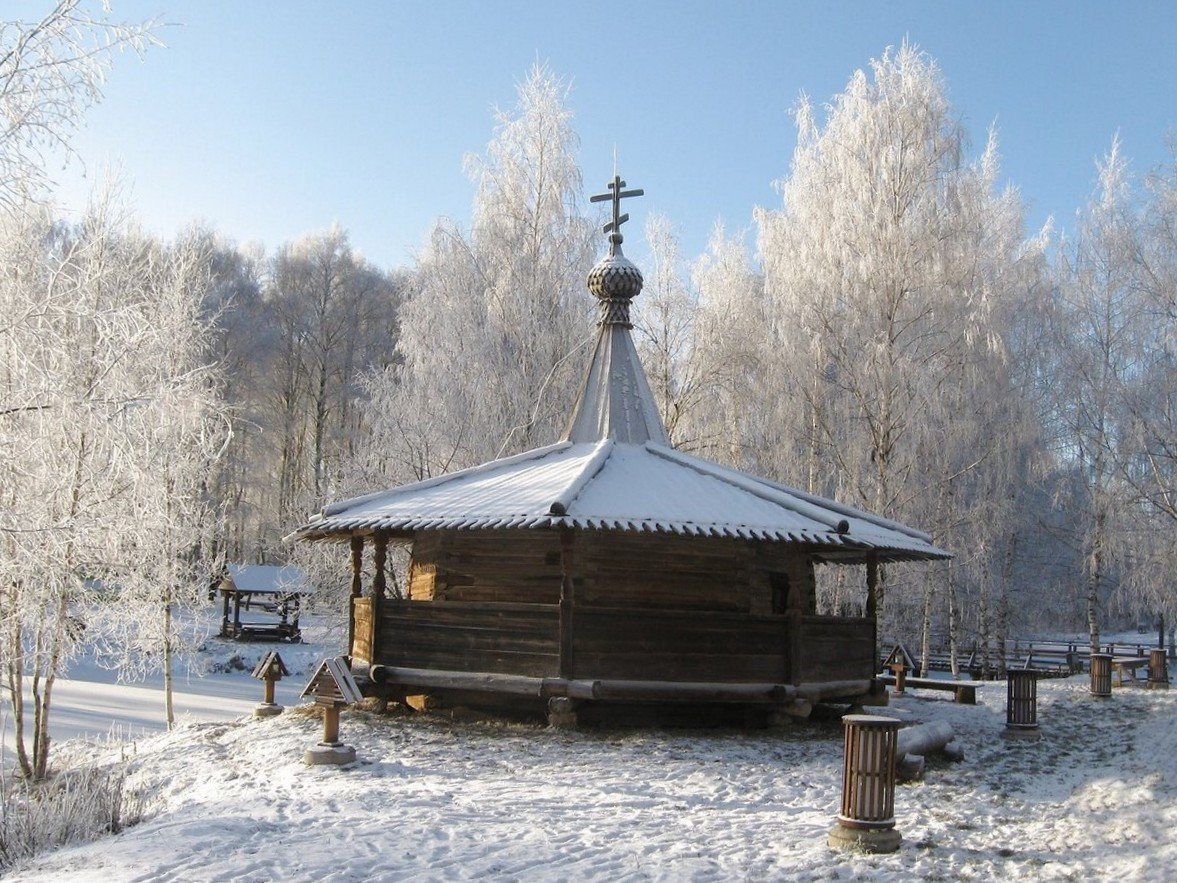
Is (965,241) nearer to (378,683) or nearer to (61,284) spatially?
(378,683)

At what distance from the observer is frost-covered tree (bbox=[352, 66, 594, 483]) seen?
20.5m

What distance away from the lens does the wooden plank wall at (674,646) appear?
11.2m

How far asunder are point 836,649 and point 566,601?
3.75 m

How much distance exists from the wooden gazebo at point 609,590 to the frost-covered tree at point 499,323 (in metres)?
6.84

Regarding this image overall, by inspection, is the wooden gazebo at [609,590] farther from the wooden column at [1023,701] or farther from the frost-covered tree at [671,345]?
the frost-covered tree at [671,345]

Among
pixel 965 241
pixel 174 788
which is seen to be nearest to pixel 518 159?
pixel 965 241

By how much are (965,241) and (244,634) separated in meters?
24.6

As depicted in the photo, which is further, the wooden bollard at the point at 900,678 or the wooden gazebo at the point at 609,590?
the wooden bollard at the point at 900,678

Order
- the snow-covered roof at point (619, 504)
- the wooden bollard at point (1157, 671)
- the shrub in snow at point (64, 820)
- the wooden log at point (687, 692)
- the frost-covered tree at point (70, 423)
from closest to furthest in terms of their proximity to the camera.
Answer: the frost-covered tree at point (70, 423), the shrub in snow at point (64, 820), the snow-covered roof at point (619, 504), the wooden log at point (687, 692), the wooden bollard at point (1157, 671)

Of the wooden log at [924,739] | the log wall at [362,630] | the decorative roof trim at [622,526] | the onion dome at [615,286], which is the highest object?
the onion dome at [615,286]

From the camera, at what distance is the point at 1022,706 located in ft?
40.8

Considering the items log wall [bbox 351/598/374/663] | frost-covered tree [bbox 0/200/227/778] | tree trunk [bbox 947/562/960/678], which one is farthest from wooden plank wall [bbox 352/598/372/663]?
tree trunk [bbox 947/562/960/678]

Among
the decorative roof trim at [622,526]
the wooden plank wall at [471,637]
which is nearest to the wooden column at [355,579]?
Result: the decorative roof trim at [622,526]

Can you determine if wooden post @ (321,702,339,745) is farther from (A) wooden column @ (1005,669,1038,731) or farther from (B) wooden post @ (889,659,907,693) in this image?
(B) wooden post @ (889,659,907,693)
